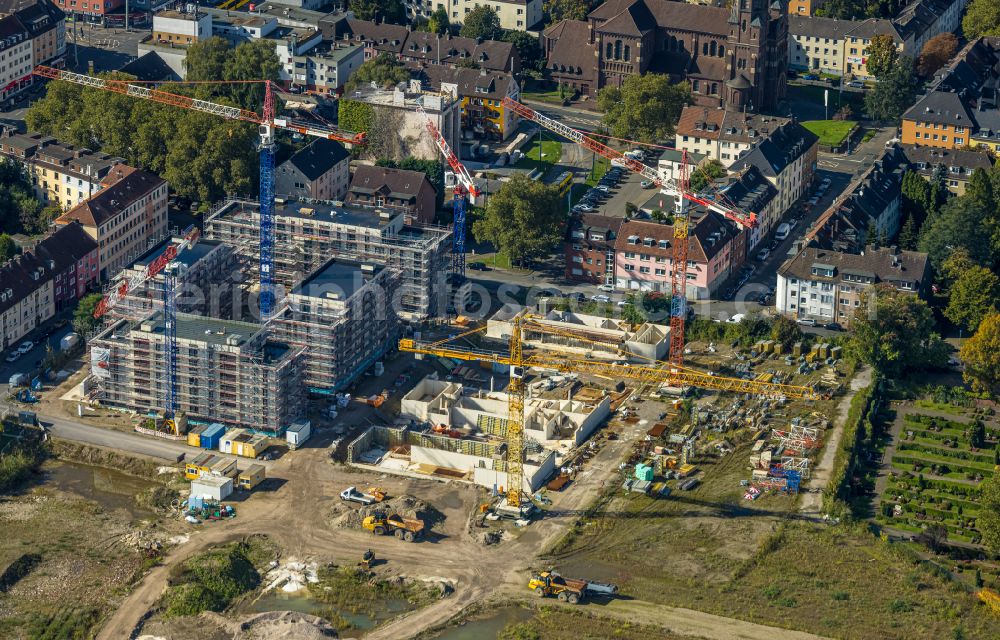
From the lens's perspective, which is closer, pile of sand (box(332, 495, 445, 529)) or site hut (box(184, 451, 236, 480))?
pile of sand (box(332, 495, 445, 529))

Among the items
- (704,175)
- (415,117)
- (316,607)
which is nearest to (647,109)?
(704,175)

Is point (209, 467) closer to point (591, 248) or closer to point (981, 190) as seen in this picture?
point (591, 248)

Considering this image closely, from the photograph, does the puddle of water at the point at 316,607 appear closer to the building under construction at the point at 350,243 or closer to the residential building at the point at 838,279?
the building under construction at the point at 350,243

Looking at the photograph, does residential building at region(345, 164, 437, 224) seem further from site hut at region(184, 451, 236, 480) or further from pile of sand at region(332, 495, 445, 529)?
pile of sand at region(332, 495, 445, 529)

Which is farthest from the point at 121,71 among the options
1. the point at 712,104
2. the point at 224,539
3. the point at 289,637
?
the point at 289,637

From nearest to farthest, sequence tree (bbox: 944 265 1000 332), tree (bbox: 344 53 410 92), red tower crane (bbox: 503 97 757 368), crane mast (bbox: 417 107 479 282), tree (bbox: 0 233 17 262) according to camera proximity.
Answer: red tower crane (bbox: 503 97 757 368), tree (bbox: 944 265 1000 332), tree (bbox: 0 233 17 262), crane mast (bbox: 417 107 479 282), tree (bbox: 344 53 410 92)

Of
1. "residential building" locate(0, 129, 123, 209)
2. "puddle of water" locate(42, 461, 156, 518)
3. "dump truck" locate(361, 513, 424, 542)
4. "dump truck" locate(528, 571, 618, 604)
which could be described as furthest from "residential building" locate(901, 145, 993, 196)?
"puddle of water" locate(42, 461, 156, 518)
